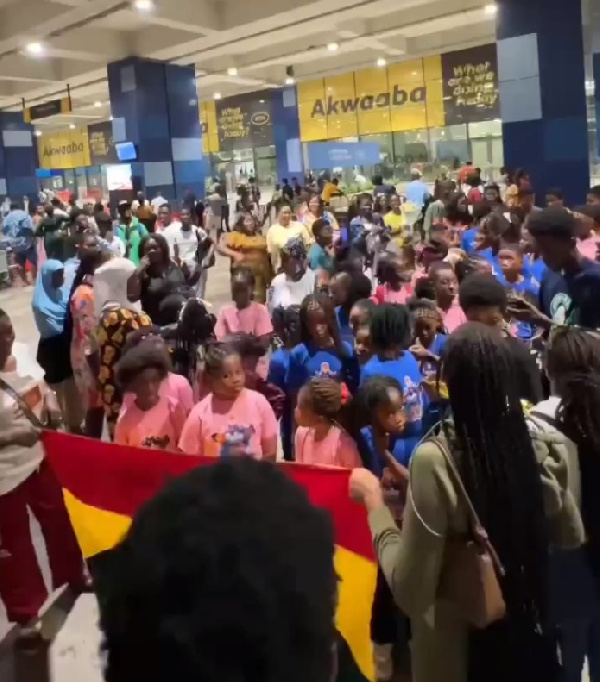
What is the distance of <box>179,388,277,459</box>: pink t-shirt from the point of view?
3.37 metres

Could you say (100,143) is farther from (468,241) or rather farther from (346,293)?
(346,293)

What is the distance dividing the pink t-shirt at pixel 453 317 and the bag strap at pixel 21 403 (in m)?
2.13

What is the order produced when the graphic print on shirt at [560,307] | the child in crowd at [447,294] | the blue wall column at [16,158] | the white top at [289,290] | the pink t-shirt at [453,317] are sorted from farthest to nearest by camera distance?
the blue wall column at [16,158], the white top at [289,290], the child in crowd at [447,294], the pink t-shirt at [453,317], the graphic print on shirt at [560,307]

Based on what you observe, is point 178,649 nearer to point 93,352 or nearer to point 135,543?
point 135,543

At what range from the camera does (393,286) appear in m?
5.49

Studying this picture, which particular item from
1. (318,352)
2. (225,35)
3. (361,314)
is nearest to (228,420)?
(318,352)

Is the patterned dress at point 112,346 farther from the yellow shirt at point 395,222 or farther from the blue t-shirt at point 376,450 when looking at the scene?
the yellow shirt at point 395,222

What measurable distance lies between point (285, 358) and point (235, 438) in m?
1.04

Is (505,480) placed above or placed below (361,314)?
below

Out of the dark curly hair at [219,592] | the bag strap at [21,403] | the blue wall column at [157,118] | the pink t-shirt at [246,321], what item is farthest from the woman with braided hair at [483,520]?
the blue wall column at [157,118]

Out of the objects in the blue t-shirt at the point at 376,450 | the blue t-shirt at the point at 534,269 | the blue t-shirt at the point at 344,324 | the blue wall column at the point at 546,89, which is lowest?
the blue t-shirt at the point at 376,450

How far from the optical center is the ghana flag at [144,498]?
8.33 ft

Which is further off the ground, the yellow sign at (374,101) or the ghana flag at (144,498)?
the yellow sign at (374,101)

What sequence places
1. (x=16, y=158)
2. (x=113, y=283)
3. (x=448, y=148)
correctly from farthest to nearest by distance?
(x=16, y=158)
(x=448, y=148)
(x=113, y=283)
